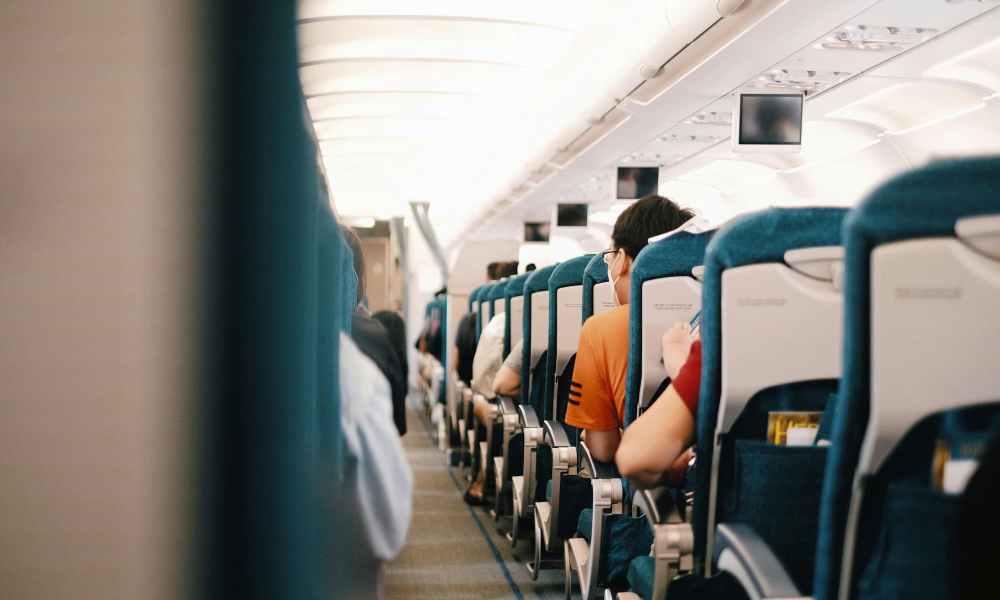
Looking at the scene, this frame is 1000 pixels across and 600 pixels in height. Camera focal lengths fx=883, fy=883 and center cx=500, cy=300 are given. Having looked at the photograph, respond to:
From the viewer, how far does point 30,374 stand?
0.87 meters

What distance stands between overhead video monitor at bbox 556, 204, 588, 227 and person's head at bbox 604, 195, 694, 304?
12.3m

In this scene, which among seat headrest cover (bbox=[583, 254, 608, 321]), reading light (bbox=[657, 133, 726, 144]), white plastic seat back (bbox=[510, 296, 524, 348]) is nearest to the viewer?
seat headrest cover (bbox=[583, 254, 608, 321])

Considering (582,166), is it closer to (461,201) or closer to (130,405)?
(461,201)

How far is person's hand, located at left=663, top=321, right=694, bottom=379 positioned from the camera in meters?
2.49

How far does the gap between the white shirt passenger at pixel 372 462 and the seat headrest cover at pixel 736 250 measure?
47.8 inches

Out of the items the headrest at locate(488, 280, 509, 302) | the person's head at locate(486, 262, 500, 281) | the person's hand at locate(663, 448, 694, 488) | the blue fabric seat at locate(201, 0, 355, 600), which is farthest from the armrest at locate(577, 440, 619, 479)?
the person's head at locate(486, 262, 500, 281)

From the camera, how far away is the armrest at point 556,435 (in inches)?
158

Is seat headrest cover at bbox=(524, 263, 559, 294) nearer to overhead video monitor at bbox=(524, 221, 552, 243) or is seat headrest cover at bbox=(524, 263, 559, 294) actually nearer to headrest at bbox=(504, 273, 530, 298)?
headrest at bbox=(504, 273, 530, 298)

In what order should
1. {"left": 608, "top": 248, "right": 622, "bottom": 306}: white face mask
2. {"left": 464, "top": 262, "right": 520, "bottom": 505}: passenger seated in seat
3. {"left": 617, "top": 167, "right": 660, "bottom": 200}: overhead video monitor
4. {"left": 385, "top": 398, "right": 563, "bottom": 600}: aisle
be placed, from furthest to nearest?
{"left": 617, "top": 167, "right": 660, "bottom": 200}: overhead video monitor < {"left": 464, "top": 262, "right": 520, "bottom": 505}: passenger seated in seat < {"left": 385, "top": 398, "right": 563, "bottom": 600}: aisle < {"left": 608, "top": 248, "right": 622, "bottom": 306}: white face mask

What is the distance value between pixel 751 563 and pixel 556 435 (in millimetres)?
2293

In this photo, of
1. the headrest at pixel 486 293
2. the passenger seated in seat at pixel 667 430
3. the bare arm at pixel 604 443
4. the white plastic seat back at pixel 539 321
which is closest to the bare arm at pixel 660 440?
the passenger seated in seat at pixel 667 430

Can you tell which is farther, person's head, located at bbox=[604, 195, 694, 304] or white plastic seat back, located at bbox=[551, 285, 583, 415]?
white plastic seat back, located at bbox=[551, 285, 583, 415]

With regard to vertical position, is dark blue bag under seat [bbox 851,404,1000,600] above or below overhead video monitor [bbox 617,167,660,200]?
below

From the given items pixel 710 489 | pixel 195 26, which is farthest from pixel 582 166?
pixel 195 26
